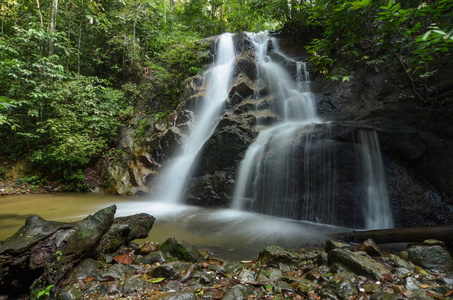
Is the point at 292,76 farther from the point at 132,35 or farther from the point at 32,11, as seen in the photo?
the point at 32,11

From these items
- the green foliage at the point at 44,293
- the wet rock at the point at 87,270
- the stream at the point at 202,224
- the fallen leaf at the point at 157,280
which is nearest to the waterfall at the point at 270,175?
the stream at the point at 202,224

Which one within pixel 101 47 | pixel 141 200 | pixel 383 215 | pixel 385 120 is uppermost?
pixel 101 47

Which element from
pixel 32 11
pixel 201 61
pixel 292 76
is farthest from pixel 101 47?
pixel 292 76

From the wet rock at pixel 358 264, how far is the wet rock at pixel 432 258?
0.66m

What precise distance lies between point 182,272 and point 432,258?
121 inches

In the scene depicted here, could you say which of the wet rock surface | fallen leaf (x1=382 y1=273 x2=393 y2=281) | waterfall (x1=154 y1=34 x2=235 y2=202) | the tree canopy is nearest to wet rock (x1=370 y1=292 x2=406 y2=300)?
the wet rock surface

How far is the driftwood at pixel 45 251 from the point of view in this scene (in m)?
2.00

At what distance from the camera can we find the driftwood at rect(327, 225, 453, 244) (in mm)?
3295

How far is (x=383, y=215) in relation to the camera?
15.8 feet

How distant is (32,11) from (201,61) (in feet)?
27.5

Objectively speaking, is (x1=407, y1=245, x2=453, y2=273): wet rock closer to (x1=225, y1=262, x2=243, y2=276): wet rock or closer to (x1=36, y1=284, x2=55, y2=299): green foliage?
(x1=225, y1=262, x2=243, y2=276): wet rock

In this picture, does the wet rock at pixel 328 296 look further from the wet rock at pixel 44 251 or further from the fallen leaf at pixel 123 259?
the wet rock at pixel 44 251

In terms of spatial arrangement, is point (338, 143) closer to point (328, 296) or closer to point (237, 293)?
point (328, 296)

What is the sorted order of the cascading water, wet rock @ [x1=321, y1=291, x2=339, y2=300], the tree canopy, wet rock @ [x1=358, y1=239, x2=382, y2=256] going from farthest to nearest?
the tree canopy
the cascading water
wet rock @ [x1=358, y1=239, x2=382, y2=256]
wet rock @ [x1=321, y1=291, x2=339, y2=300]
